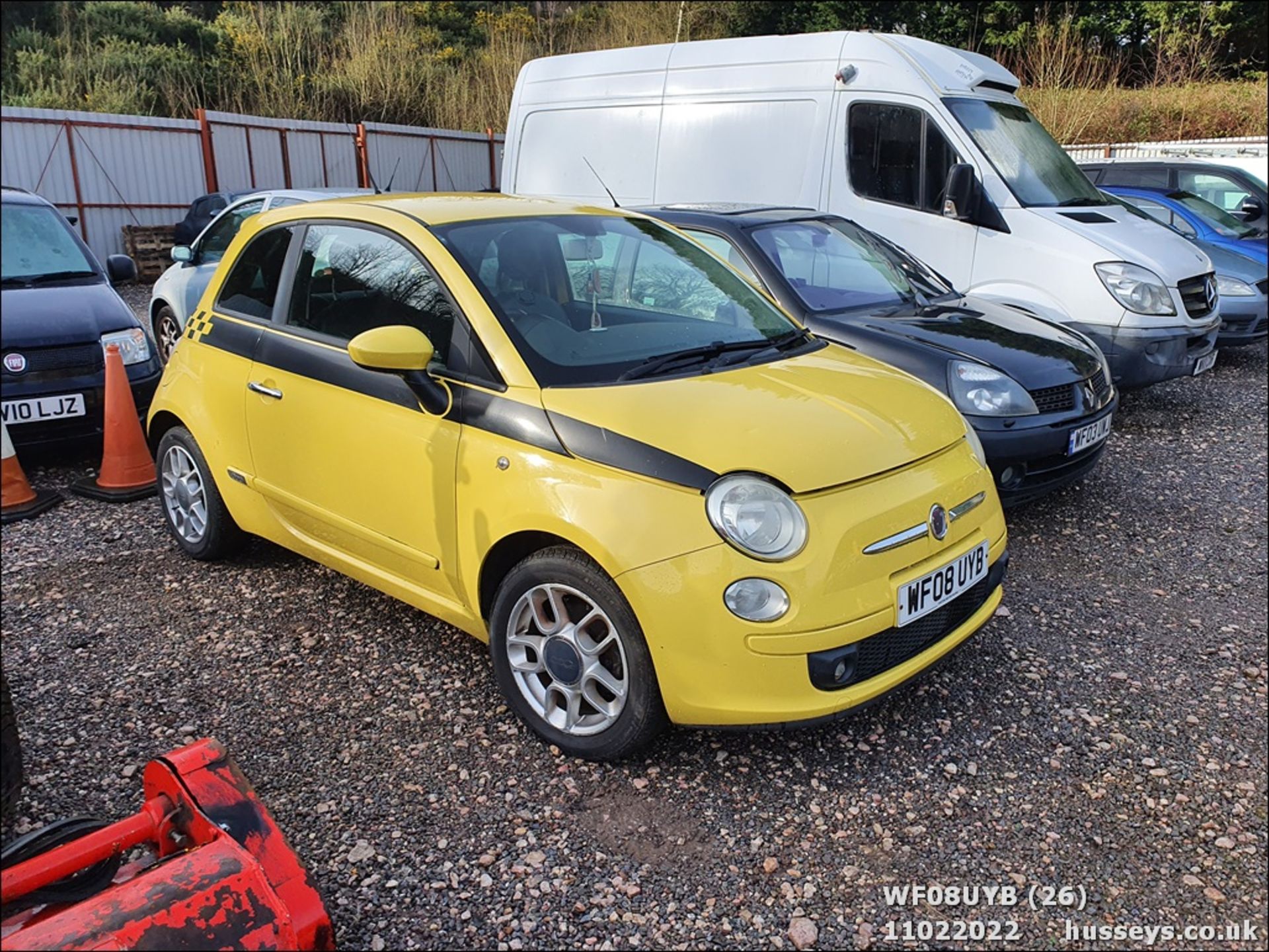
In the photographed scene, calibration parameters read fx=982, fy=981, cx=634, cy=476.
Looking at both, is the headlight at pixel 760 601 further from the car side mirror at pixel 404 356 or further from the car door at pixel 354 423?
the car side mirror at pixel 404 356

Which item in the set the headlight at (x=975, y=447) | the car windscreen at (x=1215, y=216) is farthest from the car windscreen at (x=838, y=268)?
the car windscreen at (x=1215, y=216)

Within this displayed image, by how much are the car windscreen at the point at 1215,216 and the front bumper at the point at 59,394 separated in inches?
391

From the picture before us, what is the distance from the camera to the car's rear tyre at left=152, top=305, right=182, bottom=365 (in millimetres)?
8648

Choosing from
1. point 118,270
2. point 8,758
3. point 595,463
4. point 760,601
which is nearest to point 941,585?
point 760,601

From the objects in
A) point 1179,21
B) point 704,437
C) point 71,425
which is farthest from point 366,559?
point 1179,21

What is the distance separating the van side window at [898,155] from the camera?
7.23 m

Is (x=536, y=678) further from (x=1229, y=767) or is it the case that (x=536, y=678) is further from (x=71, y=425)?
(x=71, y=425)

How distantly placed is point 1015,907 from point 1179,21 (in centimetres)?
2560

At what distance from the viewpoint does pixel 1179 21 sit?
73.3 feet

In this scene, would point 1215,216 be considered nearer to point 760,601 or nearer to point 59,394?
point 760,601

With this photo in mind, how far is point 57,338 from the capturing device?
568cm

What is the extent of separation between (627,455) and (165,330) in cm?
743

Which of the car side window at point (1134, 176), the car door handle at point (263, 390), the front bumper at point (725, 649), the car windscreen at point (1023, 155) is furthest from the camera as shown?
the car side window at point (1134, 176)

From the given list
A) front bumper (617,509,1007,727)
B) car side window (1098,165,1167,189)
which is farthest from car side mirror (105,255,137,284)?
car side window (1098,165,1167,189)
